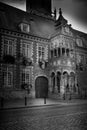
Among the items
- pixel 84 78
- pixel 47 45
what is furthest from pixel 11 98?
pixel 84 78

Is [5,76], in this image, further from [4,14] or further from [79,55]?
[79,55]

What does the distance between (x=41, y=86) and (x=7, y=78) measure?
570 centimetres

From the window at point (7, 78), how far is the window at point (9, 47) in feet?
7.76

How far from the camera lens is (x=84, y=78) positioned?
26.6 metres

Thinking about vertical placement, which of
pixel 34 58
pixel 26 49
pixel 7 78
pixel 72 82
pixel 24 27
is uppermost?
pixel 24 27

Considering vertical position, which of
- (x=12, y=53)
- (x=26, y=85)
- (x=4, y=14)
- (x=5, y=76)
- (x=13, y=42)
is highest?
(x=4, y=14)

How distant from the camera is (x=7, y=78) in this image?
1933 cm

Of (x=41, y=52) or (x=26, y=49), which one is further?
(x=41, y=52)

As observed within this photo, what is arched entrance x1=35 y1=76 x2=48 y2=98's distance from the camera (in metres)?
22.0

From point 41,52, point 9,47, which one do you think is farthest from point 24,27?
point 41,52

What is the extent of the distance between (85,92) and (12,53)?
13007 mm

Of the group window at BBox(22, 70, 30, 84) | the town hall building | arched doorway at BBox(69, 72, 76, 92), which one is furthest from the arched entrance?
arched doorway at BBox(69, 72, 76, 92)

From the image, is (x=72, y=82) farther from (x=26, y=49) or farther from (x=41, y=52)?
(x=26, y=49)

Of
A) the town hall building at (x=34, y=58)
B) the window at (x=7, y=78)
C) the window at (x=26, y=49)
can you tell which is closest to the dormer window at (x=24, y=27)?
the town hall building at (x=34, y=58)
